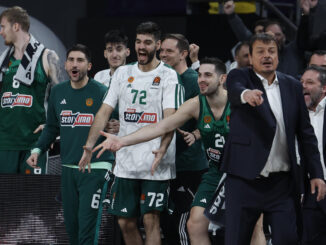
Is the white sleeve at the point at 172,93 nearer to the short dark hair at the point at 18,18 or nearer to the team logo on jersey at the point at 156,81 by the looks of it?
the team logo on jersey at the point at 156,81

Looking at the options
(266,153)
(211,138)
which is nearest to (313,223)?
(211,138)

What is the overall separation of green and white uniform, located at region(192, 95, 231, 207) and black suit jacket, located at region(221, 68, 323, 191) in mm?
1118

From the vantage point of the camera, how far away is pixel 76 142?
6.21 meters

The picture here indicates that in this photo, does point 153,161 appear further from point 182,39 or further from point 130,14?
point 130,14

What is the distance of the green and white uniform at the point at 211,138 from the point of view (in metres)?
5.79

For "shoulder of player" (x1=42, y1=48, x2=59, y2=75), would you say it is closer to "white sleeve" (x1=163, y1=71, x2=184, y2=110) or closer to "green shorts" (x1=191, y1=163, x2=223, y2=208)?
"white sleeve" (x1=163, y1=71, x2=184, y2=110)

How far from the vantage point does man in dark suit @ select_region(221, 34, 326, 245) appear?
14.9 ft

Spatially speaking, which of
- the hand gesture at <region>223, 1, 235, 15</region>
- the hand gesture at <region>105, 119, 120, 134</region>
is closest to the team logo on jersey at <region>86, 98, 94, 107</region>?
the hand gesture at <region>105, 119, 120, 134</region>

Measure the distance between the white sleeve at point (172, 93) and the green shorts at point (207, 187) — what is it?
1.94 feet

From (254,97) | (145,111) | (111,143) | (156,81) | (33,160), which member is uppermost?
(156,81)

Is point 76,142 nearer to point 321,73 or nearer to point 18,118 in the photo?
point 18,118

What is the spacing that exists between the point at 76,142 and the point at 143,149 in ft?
2.14

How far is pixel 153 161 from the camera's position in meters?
5.79

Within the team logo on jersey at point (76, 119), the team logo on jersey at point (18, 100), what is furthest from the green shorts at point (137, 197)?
the team logo on jersey at point (18, 100)
